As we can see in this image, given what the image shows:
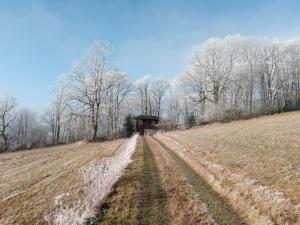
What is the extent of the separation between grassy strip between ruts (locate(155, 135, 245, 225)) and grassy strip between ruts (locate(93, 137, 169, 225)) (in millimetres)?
1330

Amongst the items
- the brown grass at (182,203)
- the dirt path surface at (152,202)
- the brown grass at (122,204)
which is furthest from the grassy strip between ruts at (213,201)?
the brown grass at (122,204)

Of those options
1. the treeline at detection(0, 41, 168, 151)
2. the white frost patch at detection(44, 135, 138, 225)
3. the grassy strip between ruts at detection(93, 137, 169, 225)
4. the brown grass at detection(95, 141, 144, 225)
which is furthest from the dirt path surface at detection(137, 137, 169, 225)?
the treeline at detection(0, 41, 168, 151)

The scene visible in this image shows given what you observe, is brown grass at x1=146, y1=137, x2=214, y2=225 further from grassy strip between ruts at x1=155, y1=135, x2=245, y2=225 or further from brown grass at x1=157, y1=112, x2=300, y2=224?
brown grass at x1=157, y1=112, x2=300, y2=224

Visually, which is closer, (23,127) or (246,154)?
(246,154)

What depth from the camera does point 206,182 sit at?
12.1 m

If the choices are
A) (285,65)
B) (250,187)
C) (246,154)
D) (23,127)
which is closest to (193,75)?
(285,65)

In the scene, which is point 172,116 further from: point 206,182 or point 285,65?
point 206,182

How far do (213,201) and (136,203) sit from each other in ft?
8.32

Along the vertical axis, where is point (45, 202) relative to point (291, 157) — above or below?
below

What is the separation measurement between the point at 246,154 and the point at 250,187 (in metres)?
5.70

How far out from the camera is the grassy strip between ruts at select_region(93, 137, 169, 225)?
8.34 meters

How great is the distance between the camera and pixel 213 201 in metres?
9.60

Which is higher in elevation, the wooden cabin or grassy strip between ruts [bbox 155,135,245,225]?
the wooden cabin

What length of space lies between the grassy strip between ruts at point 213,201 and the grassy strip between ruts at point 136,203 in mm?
1330
